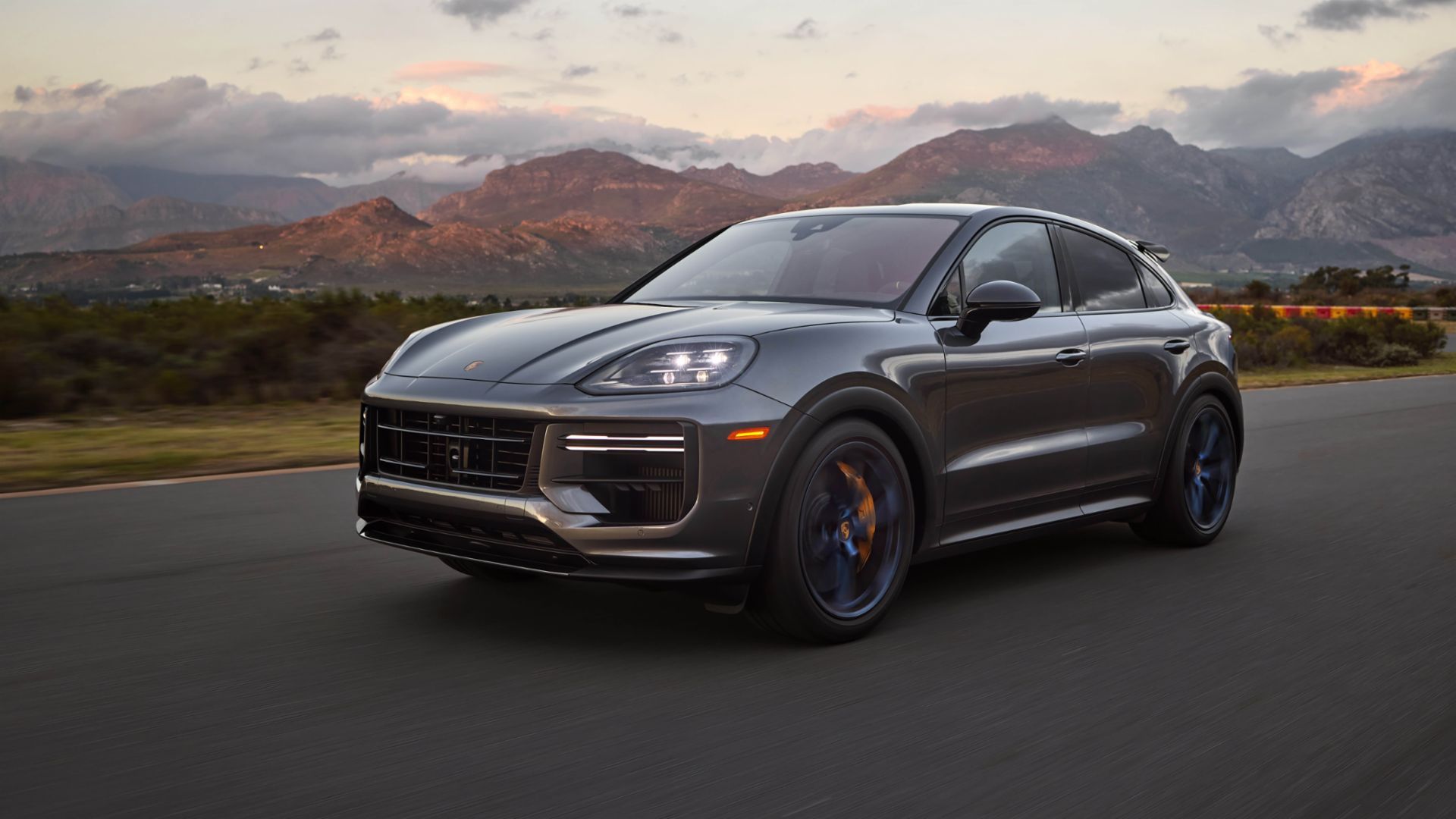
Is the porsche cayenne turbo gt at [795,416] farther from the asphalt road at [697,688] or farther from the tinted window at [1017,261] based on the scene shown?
the asphalt road at [697,688]

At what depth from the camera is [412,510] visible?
15.0ft

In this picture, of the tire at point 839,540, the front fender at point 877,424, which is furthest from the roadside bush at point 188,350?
the tire at point 839,540

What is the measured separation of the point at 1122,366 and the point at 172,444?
6997 mm

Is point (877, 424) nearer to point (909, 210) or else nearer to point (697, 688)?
point (697, 688)

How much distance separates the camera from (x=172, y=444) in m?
10.1

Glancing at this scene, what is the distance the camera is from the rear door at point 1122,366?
Result: 19.5 ft

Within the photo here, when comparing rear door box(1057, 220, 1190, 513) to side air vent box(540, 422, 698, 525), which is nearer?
side air vent box(540, 422, 698, 525)

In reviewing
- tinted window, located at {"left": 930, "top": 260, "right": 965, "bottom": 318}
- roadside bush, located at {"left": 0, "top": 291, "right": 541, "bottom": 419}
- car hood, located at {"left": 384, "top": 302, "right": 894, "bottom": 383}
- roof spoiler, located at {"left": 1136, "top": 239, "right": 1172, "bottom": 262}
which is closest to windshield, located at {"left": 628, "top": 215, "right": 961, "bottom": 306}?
tinted window, located at {"left": 930, "top": 260, "right": 965, "bottom": 318}

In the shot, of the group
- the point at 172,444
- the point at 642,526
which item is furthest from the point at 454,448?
the point at 172,444

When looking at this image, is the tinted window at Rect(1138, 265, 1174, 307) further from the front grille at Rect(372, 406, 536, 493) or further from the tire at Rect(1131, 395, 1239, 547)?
the front grille at Rect(372, 406, 536, 493)

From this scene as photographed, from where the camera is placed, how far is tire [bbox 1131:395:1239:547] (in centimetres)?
650

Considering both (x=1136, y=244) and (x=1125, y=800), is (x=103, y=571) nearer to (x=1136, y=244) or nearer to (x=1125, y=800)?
(x=1125, y=800)

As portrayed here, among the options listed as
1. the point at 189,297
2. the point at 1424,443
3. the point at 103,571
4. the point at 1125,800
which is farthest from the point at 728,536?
the point at 189,297

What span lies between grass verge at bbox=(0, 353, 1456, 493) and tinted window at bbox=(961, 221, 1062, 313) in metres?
5.19
